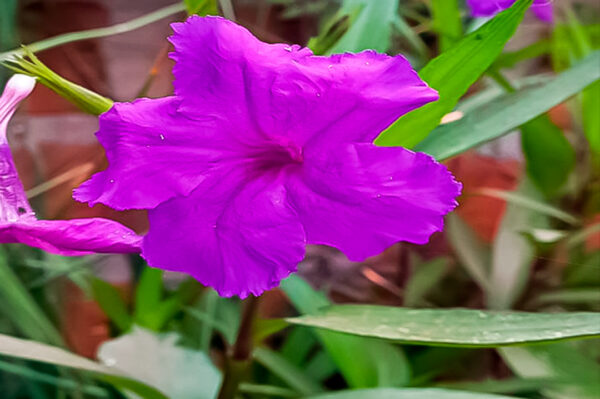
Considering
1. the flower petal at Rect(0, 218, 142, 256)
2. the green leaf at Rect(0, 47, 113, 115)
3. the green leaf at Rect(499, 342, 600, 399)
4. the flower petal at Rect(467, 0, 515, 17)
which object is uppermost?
the flower petal at Rect(467, 0, 515, 17)

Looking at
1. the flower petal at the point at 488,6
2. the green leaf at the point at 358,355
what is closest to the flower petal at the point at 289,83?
the flower petal at the point at 488,6

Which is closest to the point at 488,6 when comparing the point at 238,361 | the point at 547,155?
the point at 238,361

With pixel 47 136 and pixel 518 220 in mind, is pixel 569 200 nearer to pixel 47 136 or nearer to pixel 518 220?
pixel 518 220

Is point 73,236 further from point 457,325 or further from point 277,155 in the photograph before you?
point 457,325

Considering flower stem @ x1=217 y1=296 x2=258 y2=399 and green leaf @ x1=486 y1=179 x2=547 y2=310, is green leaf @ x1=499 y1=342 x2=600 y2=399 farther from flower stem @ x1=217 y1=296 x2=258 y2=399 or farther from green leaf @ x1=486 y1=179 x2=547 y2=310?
flower stem @ x1=217 y1=296 x2=258 y2=399

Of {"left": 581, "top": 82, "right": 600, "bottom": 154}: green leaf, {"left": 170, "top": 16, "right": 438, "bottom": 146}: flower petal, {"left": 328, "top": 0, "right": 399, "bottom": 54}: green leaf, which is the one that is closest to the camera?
{"left": 170, "top": 16, "right": 438, "bottom": 146}: flower petal

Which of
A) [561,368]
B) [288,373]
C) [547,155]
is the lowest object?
[288,373]

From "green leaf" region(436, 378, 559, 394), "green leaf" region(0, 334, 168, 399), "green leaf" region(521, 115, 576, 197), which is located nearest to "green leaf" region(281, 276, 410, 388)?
"green leaf" region(436, 378, 559, 394)

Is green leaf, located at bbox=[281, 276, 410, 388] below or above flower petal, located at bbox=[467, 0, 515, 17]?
below
